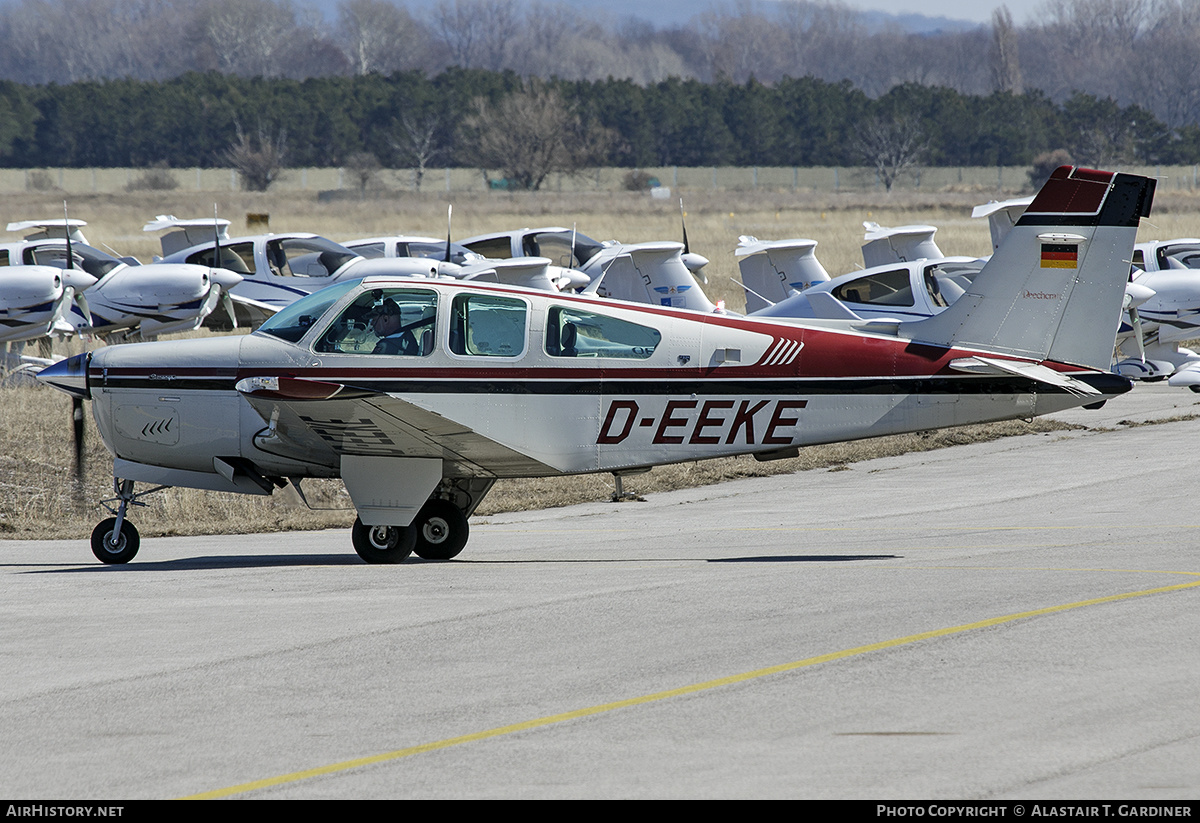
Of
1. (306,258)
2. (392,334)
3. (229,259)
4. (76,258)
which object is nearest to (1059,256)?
(392,334)

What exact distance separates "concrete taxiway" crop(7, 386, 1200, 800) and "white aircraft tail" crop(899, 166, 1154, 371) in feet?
5.17

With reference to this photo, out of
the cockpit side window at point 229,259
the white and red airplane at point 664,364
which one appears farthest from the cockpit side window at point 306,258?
the white and red airplane at point 664,364

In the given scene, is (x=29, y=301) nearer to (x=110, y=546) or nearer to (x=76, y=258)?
(x=76, y=258)

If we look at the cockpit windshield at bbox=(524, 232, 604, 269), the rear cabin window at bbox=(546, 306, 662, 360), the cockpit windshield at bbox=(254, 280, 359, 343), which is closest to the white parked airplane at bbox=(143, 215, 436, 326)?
the cockpit windshield at bbox=(524, 232, 604, 269)

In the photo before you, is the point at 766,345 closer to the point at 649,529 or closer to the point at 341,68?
the point at 649,529

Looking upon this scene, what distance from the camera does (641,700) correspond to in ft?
20.4

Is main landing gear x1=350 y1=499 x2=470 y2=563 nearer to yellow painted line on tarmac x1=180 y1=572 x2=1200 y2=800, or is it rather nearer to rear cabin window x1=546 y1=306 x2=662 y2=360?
rear cabin window x1=546 y1=306 x2=662 y2=360

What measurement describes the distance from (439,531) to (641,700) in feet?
16.3

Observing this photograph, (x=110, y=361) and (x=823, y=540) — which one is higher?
(x=110, y=361)

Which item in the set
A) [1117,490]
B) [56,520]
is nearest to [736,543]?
[1117,490]

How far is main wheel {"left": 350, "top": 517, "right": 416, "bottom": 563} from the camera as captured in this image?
10.6 meters

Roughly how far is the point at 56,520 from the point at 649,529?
6396mm
